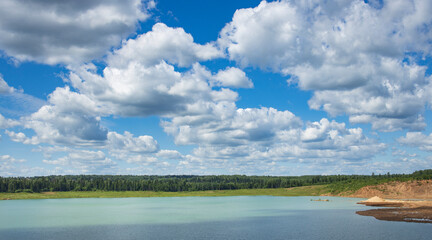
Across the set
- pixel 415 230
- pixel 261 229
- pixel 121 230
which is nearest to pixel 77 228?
pixel 121 230

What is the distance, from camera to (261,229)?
71.5 metres

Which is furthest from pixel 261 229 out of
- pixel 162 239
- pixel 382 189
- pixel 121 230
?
pixel 382 189

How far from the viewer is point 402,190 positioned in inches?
7402

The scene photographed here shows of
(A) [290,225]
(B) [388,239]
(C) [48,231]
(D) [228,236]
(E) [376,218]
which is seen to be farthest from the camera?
(E) [376,218]

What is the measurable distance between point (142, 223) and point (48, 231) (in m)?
21.1

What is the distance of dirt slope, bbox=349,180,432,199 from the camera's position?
179875 mm

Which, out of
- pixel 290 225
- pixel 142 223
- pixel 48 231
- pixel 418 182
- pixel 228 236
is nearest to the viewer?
pixel 228 236

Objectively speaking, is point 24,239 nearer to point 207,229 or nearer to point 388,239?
point 207,229

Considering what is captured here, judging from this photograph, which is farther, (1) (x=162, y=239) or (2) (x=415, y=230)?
(2) (x=415, y=230)

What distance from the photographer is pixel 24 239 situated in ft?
198

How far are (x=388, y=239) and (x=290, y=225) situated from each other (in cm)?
2252

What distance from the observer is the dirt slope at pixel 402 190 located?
179875mm

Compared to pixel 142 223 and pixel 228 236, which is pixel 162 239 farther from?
pixel 142 223

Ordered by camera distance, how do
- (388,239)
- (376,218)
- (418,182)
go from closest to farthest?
(388,239), (376,218), (418,182)
